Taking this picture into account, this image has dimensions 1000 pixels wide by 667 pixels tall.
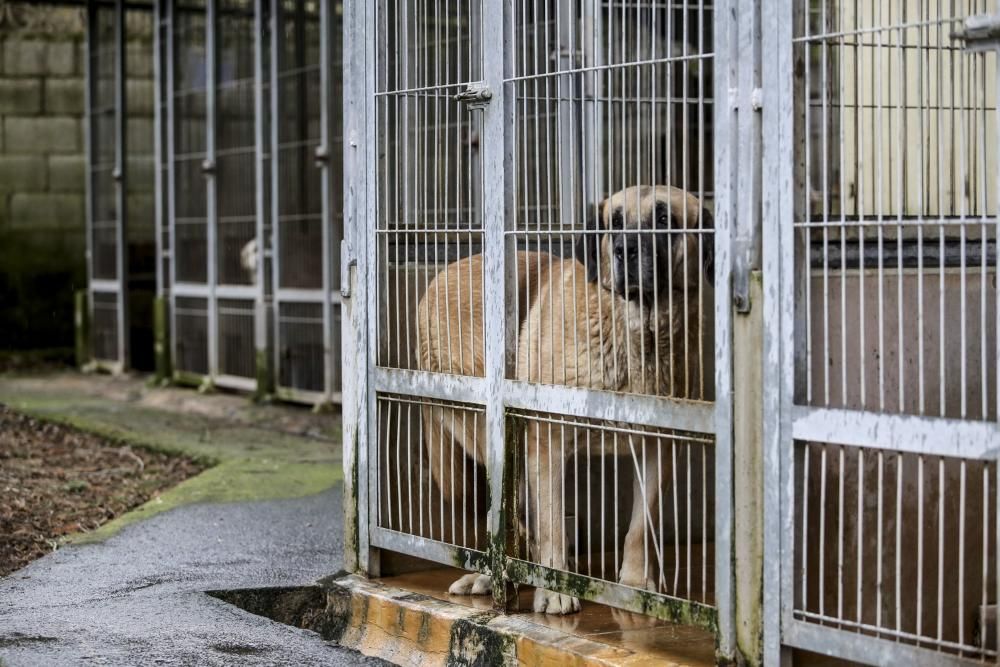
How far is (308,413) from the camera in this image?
11.9m

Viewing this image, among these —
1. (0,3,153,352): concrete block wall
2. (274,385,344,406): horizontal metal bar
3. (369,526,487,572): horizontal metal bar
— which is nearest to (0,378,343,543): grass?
(274,385,344,406): horizontal metal bar

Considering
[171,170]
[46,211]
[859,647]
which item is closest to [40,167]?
[46,211]

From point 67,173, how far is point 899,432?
1413cm

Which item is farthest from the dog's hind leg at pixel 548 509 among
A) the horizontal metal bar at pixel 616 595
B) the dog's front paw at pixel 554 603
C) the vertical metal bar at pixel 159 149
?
the vertical metal bar at pixel 159 149

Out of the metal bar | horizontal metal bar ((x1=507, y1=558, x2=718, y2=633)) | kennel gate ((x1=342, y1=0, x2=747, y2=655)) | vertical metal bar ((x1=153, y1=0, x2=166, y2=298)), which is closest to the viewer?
horizontal metal bar ((x1=507, y1=558, x2=718, y2=633))

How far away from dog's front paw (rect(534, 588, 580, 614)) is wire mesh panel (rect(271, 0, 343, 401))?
6655 mm

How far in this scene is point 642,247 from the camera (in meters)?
4.93

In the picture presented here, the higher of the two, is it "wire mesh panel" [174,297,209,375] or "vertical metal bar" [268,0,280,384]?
"vertical metal bar" [268,0,280,384]

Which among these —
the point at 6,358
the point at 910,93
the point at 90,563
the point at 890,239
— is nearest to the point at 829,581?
the point at 890,239

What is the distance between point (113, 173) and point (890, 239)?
1218 centimetres

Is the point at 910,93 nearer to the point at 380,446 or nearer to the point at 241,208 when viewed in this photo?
the point at 380,446

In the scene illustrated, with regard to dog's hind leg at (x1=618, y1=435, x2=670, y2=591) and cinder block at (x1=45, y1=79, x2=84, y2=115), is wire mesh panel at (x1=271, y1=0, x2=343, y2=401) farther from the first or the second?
dog's hind leg at (x1=618, y1=435, x2=670, y2=591)

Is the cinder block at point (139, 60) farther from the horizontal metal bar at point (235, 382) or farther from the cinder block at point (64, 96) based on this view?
the horizontal metal bar at point (235, 382)

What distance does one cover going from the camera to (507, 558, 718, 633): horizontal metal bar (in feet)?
14.1
